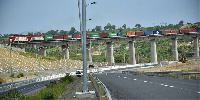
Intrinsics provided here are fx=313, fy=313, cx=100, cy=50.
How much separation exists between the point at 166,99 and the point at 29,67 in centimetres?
12084

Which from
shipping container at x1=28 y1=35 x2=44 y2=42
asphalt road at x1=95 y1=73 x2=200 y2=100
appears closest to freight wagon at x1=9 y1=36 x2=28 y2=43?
shipping container at x1=28 y1=35 x2=44 y2=42

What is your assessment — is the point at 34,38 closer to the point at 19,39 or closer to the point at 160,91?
the point at 19,39

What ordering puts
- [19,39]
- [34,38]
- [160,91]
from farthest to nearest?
[34,38] < [19,39] < [160,91]

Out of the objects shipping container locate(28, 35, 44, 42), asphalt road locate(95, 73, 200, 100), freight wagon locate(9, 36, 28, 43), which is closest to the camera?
asphalt road locate(95, 73, 200, 100)

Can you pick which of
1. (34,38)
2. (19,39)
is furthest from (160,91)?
(34,38)

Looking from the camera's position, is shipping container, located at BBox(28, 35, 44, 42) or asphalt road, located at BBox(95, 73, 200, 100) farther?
shipping container, located at BBox(28, 35, 44, 42)

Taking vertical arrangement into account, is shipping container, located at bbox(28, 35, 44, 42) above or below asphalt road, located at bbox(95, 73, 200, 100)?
above

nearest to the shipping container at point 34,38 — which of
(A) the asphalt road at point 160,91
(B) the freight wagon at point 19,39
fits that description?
(B) the freight wagon at point 19,39

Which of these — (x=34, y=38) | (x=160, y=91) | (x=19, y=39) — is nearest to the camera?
(x=160, y=91)

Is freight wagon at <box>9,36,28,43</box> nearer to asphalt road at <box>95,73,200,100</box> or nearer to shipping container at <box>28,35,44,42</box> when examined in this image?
shipping container at <box>28,35,44,42</box>

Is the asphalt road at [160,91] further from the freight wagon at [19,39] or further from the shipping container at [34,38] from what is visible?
the shipping container at [34,38]

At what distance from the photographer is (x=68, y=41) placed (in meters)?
133

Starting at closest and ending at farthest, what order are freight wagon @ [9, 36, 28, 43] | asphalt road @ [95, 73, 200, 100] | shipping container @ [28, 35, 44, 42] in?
asphalt road @ [95, 73, 200, 100] < freight wagon @ [9, 36, 28, 43] < shipping container @ [28, 35, 44, 42]

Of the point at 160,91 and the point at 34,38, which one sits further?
the point at 34,38
